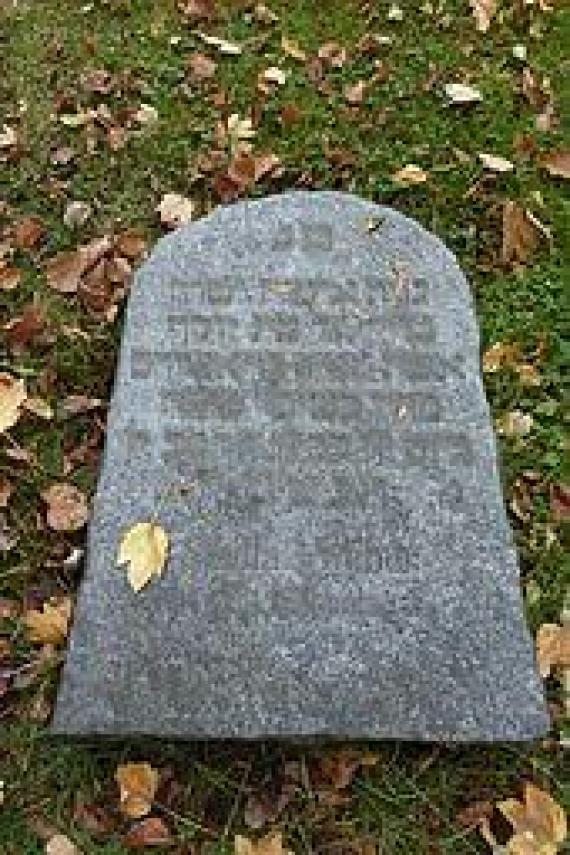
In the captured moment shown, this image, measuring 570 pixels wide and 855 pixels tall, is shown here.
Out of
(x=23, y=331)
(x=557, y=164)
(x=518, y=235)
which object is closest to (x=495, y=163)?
(x=557, y=164)

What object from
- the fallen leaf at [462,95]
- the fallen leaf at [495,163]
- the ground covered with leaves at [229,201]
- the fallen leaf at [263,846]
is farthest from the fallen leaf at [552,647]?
the fallen leaf at [462,95]

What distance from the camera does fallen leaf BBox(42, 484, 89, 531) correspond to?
3.25 meters

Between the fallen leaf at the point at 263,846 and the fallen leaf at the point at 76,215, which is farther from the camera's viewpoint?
the fallen leaf at the point at 76,215

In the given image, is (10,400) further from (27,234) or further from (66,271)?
(27,234)

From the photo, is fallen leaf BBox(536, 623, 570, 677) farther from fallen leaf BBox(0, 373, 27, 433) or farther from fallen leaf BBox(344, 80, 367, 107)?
fallen leaf BBox(344, 80, 367, 107)

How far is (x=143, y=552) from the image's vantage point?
2891mm

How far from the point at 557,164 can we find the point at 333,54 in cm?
89

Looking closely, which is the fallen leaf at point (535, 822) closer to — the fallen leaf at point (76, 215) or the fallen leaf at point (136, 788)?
the fallen leaf at point (136, 788)

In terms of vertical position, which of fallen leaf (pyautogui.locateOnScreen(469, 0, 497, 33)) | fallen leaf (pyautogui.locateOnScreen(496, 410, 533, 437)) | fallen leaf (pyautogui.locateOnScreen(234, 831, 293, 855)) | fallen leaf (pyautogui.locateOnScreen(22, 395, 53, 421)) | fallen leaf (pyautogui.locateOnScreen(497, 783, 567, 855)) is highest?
fallen leaf (pyautogui.locateOnScreen(469, 0, 497, 33))

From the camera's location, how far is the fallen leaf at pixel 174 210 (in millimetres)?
4039

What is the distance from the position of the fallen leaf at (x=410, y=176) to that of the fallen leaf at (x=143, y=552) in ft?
5.49

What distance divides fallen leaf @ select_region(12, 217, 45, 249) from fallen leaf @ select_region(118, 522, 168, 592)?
1314 millimetres

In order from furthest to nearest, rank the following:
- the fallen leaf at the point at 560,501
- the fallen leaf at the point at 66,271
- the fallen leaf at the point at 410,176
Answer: the fallen leaf at the point at 410,176 → the fallen leaf at the point at 66,271 → the fallen leaf at the point at 560,501

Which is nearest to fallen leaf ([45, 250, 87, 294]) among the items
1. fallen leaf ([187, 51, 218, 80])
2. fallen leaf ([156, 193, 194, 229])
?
fallen leaf ([156, 193, 194, 229])
